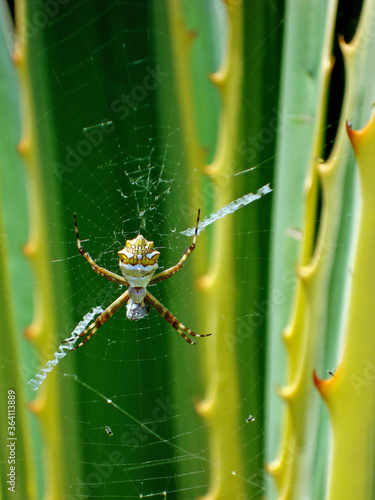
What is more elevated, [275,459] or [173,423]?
[173,423]

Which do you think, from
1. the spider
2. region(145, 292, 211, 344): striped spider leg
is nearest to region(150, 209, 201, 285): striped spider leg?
the spider

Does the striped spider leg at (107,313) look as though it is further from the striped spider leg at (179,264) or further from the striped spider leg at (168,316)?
the striped spider leg at (179,264)

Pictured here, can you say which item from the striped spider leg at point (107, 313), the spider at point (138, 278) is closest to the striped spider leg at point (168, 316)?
the spider at point (138, 278)

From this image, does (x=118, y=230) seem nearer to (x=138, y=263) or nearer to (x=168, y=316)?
(x=138, y=263)

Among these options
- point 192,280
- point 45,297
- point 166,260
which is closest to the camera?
point 45,297

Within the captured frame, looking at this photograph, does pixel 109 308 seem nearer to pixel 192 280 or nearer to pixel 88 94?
pixel 192 280

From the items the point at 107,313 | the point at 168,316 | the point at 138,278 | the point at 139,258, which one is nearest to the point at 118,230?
the point at 139,258

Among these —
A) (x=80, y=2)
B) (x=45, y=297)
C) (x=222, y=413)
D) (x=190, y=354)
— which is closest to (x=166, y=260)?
(x=190, y=354)
